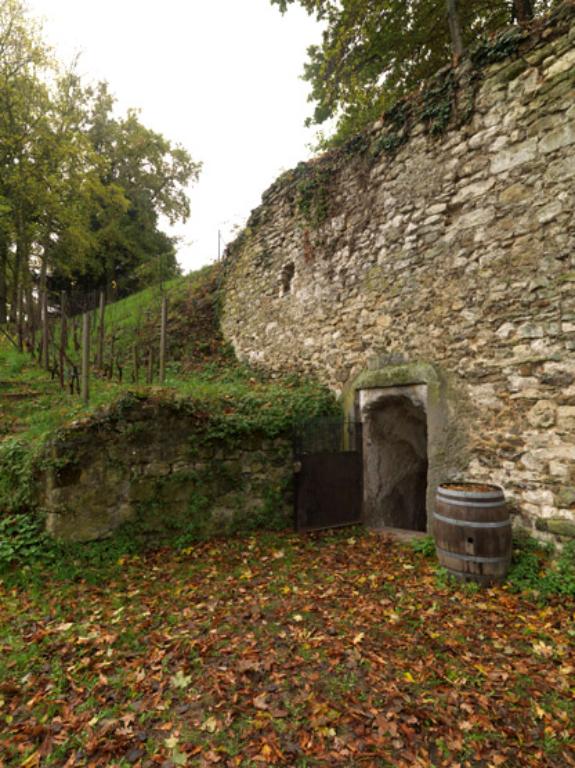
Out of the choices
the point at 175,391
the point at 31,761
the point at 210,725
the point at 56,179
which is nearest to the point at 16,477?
the point at 175,391

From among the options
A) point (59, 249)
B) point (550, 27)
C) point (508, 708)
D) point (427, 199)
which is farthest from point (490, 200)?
point (59, 249)

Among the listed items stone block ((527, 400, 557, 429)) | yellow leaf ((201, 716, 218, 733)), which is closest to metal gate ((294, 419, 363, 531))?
stone block ((527, 400, 557, 429))

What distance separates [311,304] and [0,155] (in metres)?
11.5

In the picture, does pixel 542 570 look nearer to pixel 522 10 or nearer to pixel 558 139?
pixel 558 139

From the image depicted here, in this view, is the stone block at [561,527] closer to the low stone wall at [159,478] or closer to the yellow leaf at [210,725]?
the low stone wall at [159,478]

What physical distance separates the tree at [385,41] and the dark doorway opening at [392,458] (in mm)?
6104

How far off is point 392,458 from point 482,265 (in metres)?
3.23

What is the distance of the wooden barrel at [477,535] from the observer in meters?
4.03

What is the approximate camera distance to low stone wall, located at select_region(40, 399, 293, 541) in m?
4.58

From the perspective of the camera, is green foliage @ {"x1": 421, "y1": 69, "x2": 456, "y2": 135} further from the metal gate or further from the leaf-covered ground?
the leaf-covered ground

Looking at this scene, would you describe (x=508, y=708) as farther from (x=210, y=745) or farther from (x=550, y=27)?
(x=550, y=27)

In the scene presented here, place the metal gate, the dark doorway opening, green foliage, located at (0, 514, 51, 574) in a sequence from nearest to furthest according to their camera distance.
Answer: green foliage, located at (0, 514, 51, 574), the metal gate, the dark doorway opening

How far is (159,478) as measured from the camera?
16.8ft

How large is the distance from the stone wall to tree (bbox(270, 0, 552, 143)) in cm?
271
